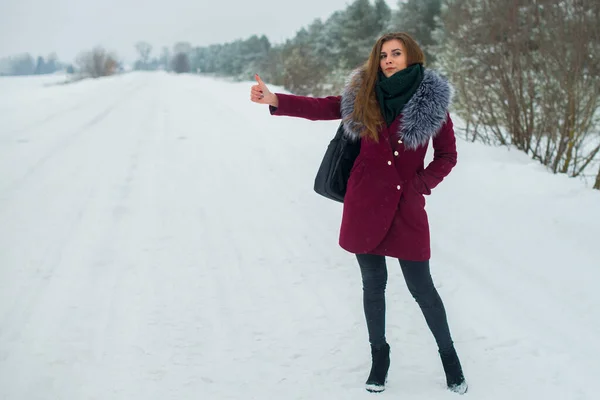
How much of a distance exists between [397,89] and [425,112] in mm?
182

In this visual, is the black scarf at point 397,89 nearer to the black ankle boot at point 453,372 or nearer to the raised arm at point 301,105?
the raised arm at point 301,105

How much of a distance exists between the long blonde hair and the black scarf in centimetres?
3

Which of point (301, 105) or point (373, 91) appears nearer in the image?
point (373, 91)

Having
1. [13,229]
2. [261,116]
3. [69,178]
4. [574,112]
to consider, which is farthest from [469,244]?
[261,116]

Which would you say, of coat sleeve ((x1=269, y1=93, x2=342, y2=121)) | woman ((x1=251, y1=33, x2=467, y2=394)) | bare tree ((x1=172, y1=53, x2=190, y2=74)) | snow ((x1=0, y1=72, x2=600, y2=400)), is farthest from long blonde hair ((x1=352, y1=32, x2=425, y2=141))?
bare tree ((x1=172, y1=53, x2=190, y2=74))

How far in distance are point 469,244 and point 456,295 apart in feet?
3.61

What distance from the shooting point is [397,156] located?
2617 mm

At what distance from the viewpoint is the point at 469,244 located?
4.89 meters

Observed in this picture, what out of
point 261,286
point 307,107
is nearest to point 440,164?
point 307,107

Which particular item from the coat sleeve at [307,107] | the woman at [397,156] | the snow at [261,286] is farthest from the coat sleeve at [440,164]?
the snow at [261,286]

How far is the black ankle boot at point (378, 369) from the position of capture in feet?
9.25

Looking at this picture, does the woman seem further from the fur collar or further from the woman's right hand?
the woman's right hand

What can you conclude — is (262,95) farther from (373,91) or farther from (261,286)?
(261,286)

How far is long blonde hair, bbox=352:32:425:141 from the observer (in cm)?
259
